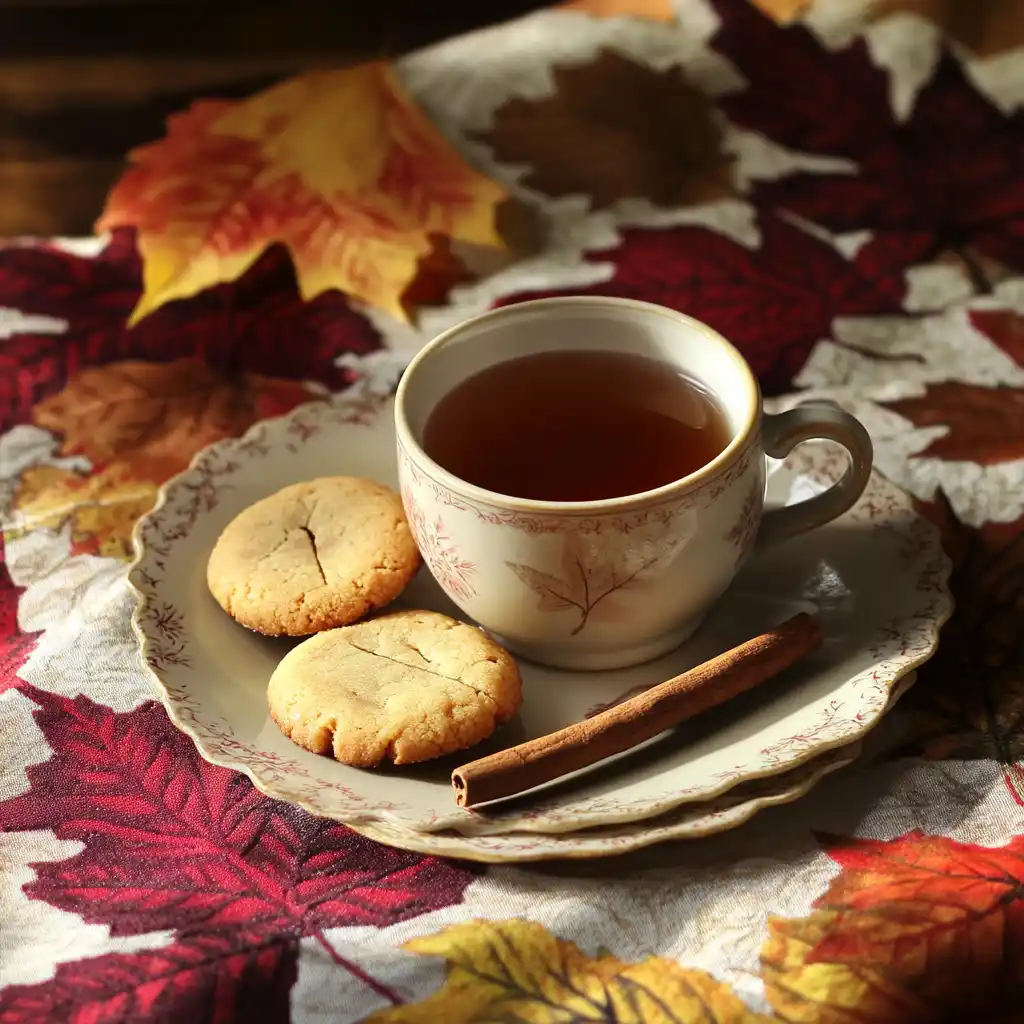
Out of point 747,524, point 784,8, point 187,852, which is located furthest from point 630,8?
point 187,852

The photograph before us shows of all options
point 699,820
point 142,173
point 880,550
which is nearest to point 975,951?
point 699,820

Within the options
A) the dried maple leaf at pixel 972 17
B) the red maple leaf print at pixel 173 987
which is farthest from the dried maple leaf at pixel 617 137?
the red maple leaf print at pixel 173 987

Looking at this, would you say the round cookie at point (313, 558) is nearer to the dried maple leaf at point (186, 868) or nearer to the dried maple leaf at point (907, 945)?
the dried maple leaf at point (186, 868)

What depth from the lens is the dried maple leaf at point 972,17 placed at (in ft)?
5.16

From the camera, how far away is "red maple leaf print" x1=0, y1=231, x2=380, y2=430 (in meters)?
1.30

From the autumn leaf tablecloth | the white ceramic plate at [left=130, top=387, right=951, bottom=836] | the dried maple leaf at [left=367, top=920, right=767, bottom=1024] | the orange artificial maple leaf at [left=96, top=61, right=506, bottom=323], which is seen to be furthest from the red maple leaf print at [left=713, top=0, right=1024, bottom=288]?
the dried maple leaf at [left=367, top=920, right=767, bottom=1024]

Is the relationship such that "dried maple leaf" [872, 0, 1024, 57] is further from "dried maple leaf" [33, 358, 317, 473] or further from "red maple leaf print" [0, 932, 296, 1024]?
"red maple leaf print" [0, 932, 296, 1024]

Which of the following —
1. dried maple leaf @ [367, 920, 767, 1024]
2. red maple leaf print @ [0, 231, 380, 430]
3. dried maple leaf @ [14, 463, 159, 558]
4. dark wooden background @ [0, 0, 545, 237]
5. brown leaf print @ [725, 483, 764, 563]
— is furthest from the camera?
dark wooden background @ [0, 0, 545, 237]

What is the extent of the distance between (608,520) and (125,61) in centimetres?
123

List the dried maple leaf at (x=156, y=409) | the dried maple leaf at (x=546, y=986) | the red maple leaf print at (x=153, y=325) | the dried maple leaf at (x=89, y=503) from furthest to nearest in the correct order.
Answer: the red maple leaf print at (x=153, y=325) < the dried maple leaf at (x=156, y=409) < the dried maple leaf at (x=89, y=503) < the dried maple leaf at (x=546, y=986)

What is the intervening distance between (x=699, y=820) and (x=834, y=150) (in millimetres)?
993

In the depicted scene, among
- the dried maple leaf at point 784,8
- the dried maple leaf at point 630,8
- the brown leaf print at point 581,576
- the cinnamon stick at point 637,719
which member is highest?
the dried maple leaf at point 784,8

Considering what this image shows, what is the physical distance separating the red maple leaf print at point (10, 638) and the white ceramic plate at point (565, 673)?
0.12 meters

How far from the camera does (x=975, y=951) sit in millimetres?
763
